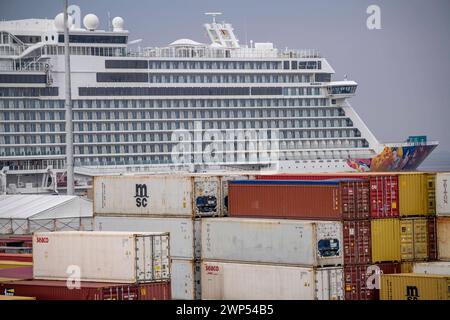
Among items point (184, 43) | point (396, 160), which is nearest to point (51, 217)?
point (184, 43)

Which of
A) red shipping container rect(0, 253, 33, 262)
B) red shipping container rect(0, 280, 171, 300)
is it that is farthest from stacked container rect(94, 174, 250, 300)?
red shipping container rect(0, 280, 171, 300)

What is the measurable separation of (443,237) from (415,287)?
4882mm

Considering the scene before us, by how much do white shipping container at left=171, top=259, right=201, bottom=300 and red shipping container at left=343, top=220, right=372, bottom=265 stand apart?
5.01 metres

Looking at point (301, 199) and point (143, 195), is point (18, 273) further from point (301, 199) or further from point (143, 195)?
point (301, 199)

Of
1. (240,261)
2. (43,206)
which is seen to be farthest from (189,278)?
(43,206)

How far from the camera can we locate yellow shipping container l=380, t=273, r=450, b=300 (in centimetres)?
3159

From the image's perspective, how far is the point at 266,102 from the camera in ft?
297

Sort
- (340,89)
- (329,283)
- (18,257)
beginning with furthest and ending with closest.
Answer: (340,89) → (18,257) → (329,283)

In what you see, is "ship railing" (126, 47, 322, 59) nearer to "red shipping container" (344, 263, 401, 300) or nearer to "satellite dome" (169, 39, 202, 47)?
"satellite dome" (169, 39, 202, 47)

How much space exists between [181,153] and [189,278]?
151 feet

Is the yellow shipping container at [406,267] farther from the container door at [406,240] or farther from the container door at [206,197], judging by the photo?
Answer: the container door at [206,197]

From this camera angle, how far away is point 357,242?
116ft

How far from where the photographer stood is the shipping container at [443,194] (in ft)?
120

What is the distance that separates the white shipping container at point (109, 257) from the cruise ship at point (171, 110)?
41.7m
